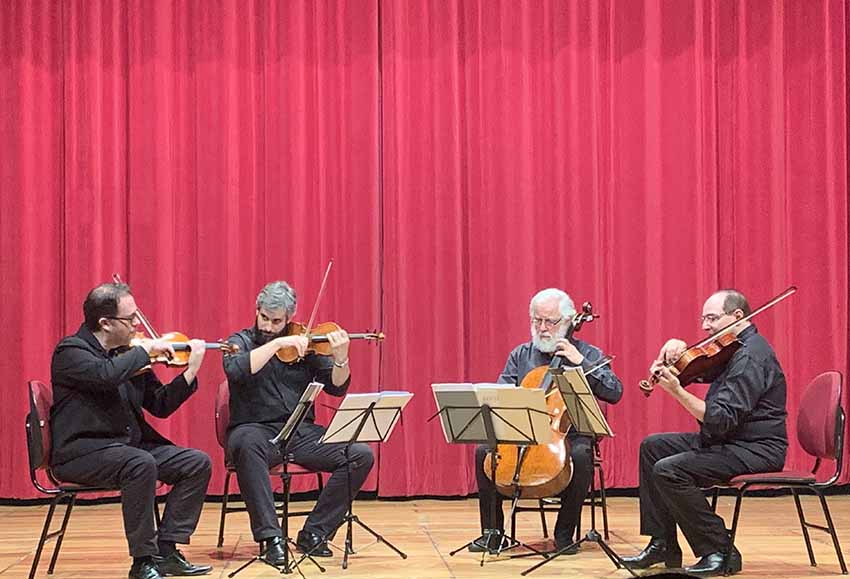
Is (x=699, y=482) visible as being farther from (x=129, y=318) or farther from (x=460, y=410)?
(x=129, y=318)

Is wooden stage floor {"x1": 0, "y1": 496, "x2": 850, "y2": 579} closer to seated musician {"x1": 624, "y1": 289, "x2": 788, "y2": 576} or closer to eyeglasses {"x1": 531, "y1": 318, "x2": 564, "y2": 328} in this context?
seated musician {"x1": 624, "y1": 289, "x2": 788, "y2": 576}

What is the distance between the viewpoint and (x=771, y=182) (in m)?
7.39

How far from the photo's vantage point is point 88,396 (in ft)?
16.4

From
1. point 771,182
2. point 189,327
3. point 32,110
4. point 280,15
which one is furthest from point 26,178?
point 771,182

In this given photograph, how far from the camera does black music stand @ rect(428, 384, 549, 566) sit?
4.98m

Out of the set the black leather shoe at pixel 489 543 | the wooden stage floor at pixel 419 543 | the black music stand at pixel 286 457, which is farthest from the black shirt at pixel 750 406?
the black music stand at pixel 286 457

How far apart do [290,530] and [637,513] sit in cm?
201

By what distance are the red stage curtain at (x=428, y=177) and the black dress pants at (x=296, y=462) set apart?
1723mm

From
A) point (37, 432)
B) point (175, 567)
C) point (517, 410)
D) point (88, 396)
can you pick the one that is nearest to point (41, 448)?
point (37, 432)

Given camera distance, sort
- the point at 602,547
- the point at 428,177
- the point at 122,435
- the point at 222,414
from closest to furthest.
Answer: the point at 602,547
the point at 122,435
the point at 222,414
the point at 428,177

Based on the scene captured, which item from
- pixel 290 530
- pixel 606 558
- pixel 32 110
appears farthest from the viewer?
pixel 32 110

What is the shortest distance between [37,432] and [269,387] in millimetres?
1186

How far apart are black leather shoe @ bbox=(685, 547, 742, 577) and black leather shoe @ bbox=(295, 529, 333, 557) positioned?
164cm

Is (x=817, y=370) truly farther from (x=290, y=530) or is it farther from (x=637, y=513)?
(x=290, y=530)
